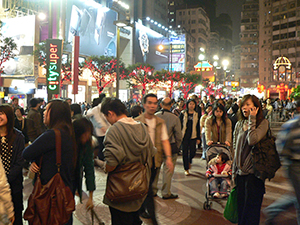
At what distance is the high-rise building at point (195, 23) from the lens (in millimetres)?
120250

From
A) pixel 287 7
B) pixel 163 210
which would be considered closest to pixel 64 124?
pixel 163 210

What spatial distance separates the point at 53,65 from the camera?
15789 mm

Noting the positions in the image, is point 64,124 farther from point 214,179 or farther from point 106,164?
point 214,179

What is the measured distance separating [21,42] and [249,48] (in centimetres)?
10154

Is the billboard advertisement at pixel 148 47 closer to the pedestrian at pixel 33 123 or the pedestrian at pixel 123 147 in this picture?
the pedestrian at pixel 33 123

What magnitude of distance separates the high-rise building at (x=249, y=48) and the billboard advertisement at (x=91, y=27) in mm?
74712

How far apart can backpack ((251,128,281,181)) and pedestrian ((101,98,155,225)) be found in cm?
142

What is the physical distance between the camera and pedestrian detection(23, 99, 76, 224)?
10.1 ft

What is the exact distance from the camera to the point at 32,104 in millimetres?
8852

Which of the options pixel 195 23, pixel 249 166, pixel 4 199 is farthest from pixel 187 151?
pixel 195 23

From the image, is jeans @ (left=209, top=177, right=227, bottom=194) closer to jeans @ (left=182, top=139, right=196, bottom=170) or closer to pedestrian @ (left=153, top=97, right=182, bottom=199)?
pedestrian @ (left=153, top=97, right=182, bottom=199)

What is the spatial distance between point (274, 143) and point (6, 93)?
37812 mm

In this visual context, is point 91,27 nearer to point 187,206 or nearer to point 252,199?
point 187,206

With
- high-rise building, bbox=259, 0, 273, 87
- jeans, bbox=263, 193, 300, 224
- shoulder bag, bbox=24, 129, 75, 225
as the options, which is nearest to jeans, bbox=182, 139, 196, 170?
jeans, bbox=263, 193, 300, 224
